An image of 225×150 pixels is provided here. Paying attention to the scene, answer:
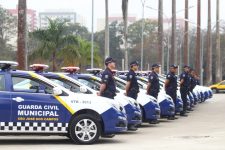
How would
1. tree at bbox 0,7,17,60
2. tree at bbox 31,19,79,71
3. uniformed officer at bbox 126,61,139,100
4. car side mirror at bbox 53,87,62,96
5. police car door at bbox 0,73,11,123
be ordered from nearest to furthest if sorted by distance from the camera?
police car door at bbox 0,73,11,123 < car side mirror at bbox 53,87,62,96 < uniformed officer at bbox 126,61,139,100 < tree at bbox 31,19,79,71 < tree at bbox 0,7,17,60

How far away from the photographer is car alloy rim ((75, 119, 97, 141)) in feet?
39.9

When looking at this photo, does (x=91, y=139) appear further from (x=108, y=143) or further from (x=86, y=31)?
(x=86, y=31)

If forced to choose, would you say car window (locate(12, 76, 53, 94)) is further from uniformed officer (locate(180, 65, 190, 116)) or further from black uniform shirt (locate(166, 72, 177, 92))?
uniformed officer (locate(180, 65, 190, 116))

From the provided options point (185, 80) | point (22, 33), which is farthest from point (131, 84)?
point (22, 33)

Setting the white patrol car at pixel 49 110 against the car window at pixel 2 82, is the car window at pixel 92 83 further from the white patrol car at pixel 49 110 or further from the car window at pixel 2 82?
the car window at pixel 2 82

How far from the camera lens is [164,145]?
40.4ft

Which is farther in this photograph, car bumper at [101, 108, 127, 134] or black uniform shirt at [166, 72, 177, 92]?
black uniform shirt at [166, 72, 177, 92]

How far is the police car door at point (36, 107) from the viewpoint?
11.9 m

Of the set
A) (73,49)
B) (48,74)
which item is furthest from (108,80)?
(73,49)

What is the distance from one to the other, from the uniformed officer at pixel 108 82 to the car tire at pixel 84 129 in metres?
1.50

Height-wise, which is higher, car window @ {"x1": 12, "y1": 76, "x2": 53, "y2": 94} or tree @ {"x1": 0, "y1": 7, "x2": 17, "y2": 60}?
tree @ {"x1": 0, "y1": 7, "x2": 17, "y2": 60}

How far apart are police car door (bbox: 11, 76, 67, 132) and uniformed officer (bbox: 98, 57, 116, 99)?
5.79ft

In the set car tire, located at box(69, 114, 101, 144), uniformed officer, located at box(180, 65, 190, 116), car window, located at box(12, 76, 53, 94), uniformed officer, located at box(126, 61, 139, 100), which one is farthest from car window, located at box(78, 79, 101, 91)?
uniformed officer, located at box(180, 65, 190, 116)

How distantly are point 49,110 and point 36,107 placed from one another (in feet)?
0.86
